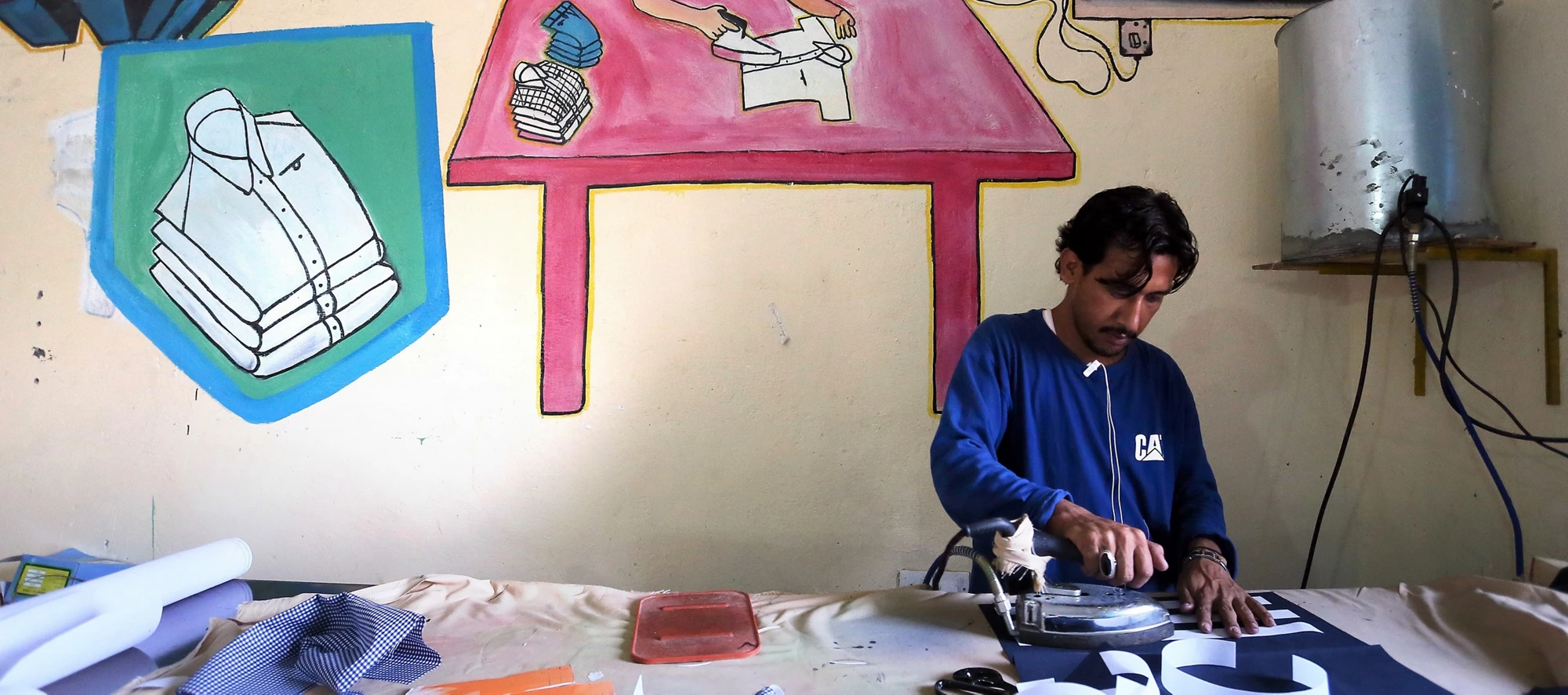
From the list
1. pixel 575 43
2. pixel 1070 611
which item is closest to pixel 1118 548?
pixel 1070 611

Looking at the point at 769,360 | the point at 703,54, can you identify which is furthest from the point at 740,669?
the point at 703,54

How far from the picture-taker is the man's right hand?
106 centimetres

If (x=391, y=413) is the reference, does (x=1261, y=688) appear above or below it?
below

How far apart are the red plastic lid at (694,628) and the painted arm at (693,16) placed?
1314mm

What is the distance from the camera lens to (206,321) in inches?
77.7

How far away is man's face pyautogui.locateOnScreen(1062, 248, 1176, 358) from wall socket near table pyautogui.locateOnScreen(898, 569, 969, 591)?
70 cm

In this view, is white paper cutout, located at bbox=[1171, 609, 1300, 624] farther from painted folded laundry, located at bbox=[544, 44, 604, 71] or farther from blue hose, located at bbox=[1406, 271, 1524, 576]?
painted folded laundry, located at bbox=[544, 44, 604, 71]

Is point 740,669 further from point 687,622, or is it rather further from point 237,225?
point 237,225

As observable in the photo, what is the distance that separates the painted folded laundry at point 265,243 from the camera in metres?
1.95

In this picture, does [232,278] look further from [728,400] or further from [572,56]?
[728,400]

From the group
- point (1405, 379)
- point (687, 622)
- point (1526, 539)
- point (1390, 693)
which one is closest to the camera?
point (1390, 693)

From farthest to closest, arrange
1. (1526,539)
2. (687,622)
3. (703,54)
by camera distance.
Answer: (703,54)
(1526,539)
(687,622)

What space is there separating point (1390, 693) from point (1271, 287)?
115 cm

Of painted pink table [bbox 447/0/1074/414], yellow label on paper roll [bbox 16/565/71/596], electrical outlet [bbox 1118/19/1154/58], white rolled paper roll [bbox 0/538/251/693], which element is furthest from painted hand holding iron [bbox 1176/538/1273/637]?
yellow label on paper roll [bbox 16/565/71/596]
